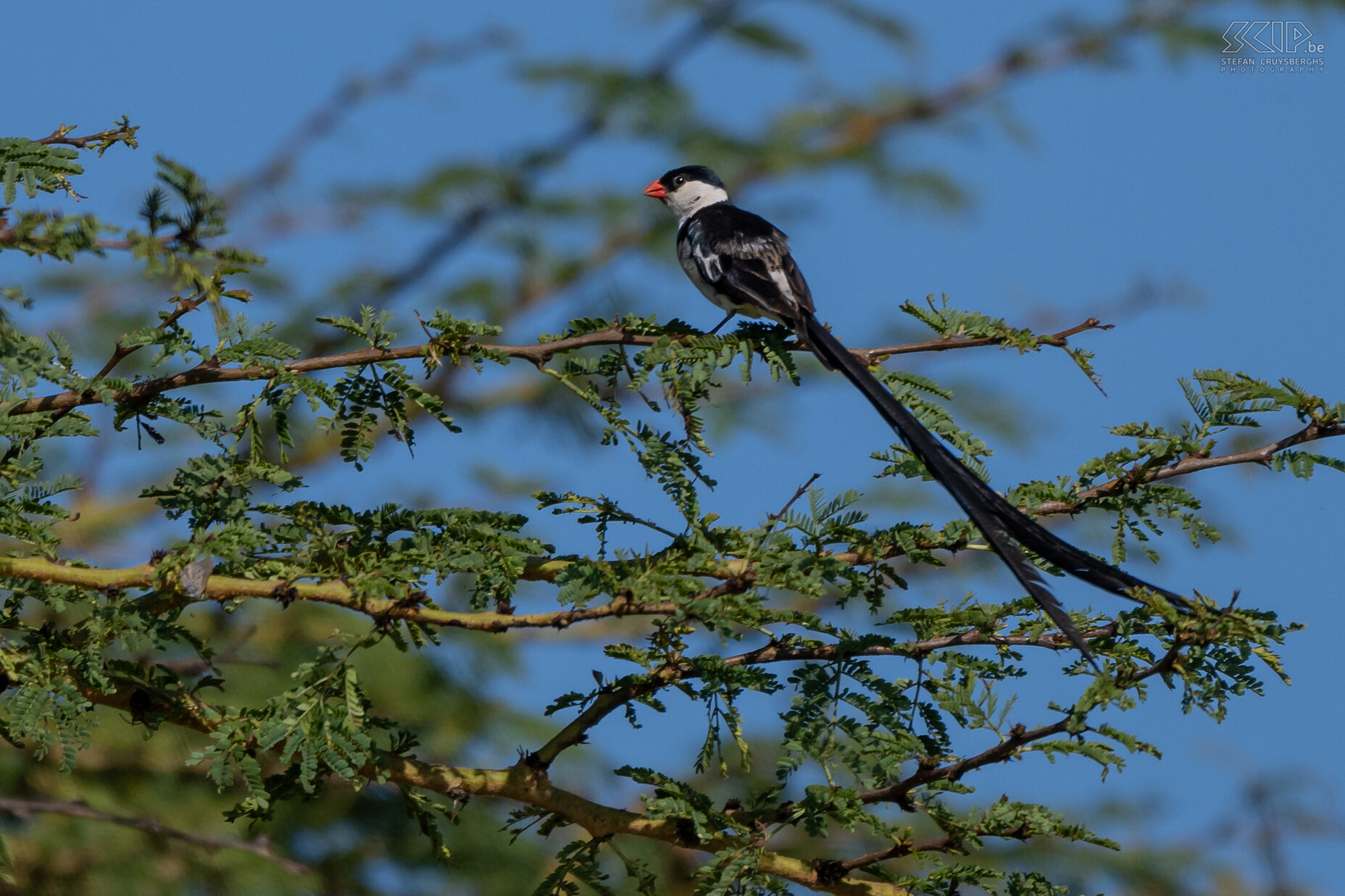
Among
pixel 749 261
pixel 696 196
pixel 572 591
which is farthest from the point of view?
pixel 696 196

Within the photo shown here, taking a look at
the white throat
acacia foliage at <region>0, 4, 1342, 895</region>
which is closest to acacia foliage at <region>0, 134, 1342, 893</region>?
acacia foliage at <region>0, 4, 1342, 895</region>

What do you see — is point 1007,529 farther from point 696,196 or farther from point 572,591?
point 696,196

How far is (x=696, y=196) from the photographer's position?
461cm

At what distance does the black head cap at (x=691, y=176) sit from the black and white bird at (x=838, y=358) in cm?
11

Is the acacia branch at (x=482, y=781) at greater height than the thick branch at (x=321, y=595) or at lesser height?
lesser

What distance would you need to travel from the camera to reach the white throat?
15.1 ft

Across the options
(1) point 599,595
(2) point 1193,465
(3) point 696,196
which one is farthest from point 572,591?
(3) point 696,196

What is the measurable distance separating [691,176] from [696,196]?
8 cm

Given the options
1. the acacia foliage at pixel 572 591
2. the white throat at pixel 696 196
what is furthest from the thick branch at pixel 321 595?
the white throat at pixel 696 196

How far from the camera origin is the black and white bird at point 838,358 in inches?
72.7

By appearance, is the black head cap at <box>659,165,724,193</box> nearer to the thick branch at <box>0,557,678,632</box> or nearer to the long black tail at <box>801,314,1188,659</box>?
the long black tail at <box>801,314,1188,659</box>

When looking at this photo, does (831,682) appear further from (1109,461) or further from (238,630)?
(238,630)

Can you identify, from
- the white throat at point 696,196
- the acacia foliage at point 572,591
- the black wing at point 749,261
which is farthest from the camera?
the white throat at point 696,196

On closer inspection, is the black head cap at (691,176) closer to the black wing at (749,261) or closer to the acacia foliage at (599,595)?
the black wing at (749,261)
